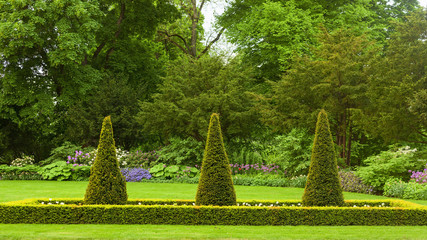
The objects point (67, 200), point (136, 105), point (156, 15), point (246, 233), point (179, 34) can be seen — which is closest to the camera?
point (246, 233)

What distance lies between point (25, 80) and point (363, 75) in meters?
16.8

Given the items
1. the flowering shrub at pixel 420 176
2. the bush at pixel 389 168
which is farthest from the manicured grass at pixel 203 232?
the bush at pixel 389 168

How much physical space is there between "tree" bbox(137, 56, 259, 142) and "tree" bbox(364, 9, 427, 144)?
6362 millimetres

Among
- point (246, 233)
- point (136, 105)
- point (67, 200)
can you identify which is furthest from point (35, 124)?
point (246, 233)

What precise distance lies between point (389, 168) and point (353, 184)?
1.37 metres

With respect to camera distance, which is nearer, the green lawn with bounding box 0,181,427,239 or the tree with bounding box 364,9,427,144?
the green lawn with bounding box 0,181,427,239

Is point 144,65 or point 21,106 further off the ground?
point 144,65

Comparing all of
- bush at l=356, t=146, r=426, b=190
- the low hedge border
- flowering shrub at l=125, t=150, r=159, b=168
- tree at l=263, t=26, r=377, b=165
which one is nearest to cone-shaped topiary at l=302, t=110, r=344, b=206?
the low hedge border

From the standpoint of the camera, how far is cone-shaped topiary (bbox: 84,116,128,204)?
912 centimetres

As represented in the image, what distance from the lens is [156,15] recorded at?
90.2 feet

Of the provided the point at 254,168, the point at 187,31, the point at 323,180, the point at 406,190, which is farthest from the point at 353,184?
the point at 187,31

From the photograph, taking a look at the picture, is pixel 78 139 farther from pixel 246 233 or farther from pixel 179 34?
pixel 246 233

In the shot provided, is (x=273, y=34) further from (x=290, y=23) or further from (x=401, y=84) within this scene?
(x=401, y=84)

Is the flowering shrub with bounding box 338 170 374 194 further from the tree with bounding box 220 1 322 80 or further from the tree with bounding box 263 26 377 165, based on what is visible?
the tree with bounding box 220 1 322 80
